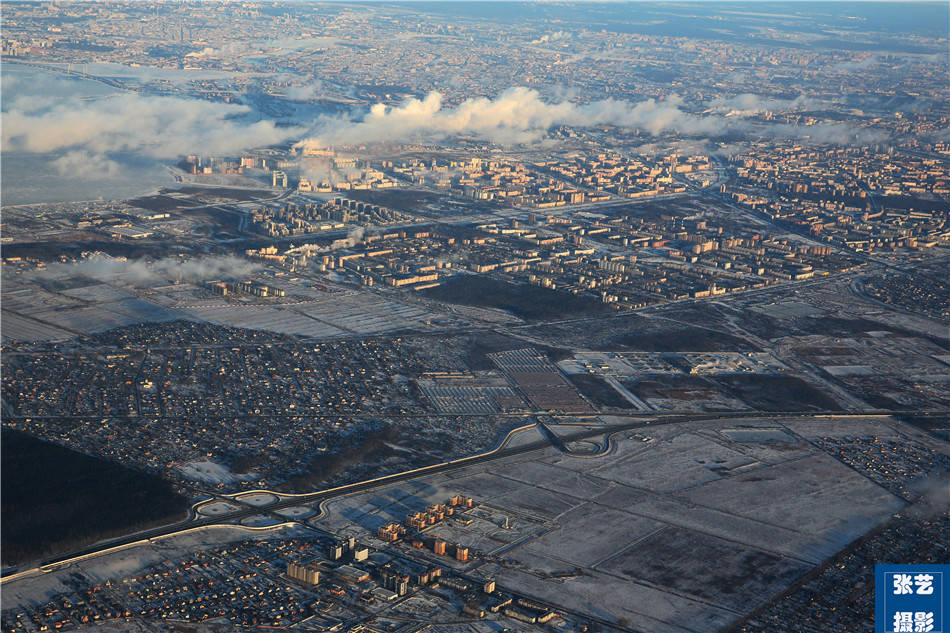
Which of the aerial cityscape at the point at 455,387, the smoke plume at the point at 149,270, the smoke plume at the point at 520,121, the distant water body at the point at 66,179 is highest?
the smoke plume at the point at 520,121

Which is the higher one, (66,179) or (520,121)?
(520,121)

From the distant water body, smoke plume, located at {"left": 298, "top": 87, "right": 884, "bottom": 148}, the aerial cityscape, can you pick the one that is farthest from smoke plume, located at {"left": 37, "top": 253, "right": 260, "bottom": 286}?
smoke plume, located at {"left": 298, "top": 87, "right": 884, "bottom": 148}

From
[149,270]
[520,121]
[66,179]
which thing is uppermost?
[520,121]

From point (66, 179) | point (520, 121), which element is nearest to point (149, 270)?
point (66, 179)

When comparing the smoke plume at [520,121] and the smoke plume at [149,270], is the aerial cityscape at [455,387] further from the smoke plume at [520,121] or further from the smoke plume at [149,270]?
the smoke plume at [520,121]

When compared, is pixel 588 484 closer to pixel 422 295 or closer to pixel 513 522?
pixel 513 522

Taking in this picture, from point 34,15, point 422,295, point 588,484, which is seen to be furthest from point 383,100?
point 588,484

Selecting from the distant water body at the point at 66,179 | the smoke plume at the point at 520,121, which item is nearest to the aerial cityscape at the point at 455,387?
the distant water body at the point at 66,179

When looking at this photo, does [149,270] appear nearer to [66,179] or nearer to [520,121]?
[66,179]

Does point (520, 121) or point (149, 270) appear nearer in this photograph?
point (149, 270)
